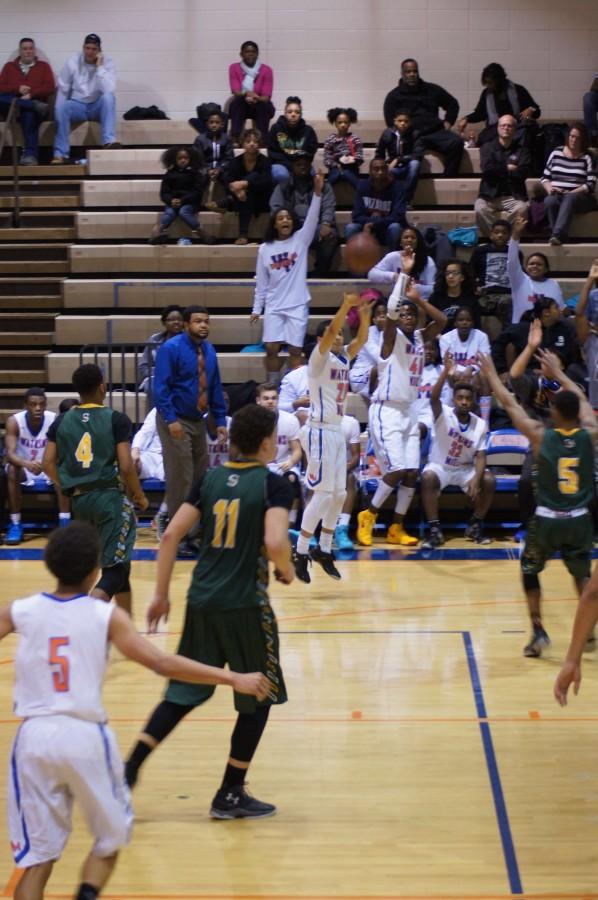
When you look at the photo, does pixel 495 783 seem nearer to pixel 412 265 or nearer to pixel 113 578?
pixel 113 578

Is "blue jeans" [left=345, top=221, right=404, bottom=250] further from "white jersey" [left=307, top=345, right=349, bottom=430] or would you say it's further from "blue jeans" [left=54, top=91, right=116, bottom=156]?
"white jersey" [left=307, top=345, right=349, bottom=430]

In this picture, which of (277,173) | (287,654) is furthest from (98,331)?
(287,654)

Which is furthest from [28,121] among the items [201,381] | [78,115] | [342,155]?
[201,381]

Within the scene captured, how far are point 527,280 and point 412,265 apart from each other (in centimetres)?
120

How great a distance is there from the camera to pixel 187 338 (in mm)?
11148

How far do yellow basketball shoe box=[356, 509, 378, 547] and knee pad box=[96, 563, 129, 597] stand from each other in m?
4.24

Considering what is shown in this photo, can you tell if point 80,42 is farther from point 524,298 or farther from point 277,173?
point 524,298

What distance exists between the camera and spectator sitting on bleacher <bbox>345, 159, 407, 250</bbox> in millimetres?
14891

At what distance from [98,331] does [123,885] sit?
34.5 ft

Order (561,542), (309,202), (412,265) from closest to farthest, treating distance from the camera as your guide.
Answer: (561,542) → (412,265) → (309,202)

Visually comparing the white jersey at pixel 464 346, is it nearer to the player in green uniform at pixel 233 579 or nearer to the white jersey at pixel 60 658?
the player in green uniform at pixel 233 579

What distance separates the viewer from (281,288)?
46.6 ft

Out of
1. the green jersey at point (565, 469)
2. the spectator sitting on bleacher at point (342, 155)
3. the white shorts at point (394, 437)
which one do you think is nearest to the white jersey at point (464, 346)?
the white shorts at point (394, 437)

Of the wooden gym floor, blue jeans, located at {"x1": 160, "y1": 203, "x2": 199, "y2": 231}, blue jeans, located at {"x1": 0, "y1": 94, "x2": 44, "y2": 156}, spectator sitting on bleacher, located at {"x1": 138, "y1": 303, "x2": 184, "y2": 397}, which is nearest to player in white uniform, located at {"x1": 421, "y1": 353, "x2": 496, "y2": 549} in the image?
the wooden gym floor
